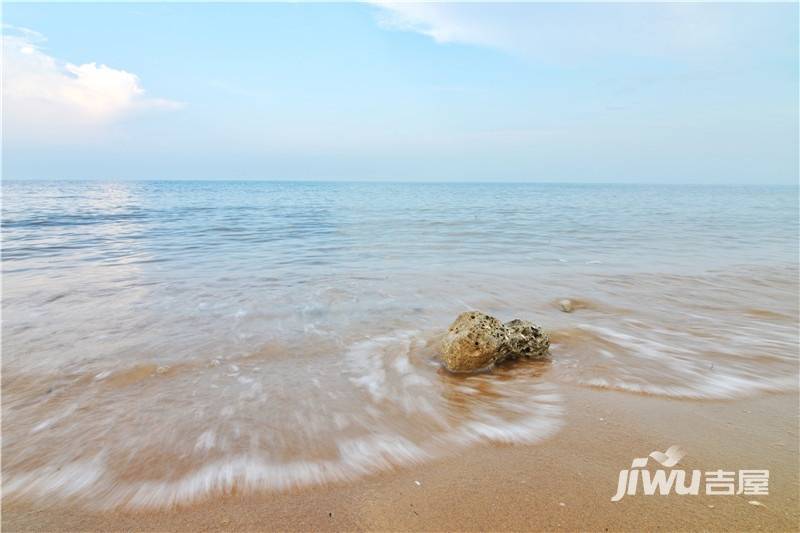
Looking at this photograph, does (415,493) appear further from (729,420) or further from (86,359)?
(86,359)

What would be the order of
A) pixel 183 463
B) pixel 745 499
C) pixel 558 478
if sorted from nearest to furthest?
1. pixel 745 499
2. pixel 558 478
3. pixel 183 463

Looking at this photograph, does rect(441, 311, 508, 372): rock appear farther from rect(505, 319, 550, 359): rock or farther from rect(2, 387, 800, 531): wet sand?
rect(2, 387, 800, 531): wet sand

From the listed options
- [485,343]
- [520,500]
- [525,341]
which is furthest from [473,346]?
[520,500]

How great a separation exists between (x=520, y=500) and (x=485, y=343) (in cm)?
175

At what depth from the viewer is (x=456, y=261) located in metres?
9.48

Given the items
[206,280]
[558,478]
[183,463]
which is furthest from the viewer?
[206,280]

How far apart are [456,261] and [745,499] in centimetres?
742

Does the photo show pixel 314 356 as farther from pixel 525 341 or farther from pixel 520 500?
pixel 520 500

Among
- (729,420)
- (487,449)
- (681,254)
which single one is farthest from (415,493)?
(681,254)

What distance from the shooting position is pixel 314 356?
14.0 feet

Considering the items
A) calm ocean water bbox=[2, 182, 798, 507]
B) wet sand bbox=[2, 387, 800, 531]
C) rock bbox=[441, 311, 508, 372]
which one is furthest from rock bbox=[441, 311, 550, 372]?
wet sand bbox=[2, 387, 800, 531]

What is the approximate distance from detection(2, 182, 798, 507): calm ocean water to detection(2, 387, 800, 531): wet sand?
14 centimetres

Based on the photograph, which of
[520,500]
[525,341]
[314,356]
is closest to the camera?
[520,500]

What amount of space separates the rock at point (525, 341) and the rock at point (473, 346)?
10cm
